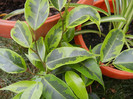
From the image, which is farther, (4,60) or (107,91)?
(107,91)

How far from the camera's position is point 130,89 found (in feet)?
3.50

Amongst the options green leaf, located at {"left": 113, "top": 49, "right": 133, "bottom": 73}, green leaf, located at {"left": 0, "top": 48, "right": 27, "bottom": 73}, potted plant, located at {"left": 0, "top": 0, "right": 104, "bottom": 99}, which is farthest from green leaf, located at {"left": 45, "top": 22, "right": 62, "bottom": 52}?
green leaf, located at {"left": 113, "top": 49, "right": 133, "bottom": 73}

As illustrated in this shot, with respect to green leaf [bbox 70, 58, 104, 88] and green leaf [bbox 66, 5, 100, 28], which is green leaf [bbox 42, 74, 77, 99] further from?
green leaf [bbox 66, 5, 100, 28]

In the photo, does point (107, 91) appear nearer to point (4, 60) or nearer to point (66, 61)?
point (66, 61)

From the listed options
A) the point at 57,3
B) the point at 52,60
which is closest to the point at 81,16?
the point at 57,3

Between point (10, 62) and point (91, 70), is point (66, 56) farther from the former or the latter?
point (10, 62)

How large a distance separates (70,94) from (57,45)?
0.27 m

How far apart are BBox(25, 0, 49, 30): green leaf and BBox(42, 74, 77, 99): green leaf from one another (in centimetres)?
24

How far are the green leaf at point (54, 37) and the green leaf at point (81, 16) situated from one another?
0.11 meters

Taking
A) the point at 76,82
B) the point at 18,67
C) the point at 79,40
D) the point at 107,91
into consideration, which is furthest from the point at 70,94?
the point at 107,91

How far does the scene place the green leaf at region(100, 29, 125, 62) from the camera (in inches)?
28.3

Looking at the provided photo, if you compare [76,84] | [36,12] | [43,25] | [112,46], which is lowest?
[76,84]

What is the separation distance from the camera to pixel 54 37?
0.78 m

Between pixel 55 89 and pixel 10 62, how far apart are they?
237 mm
